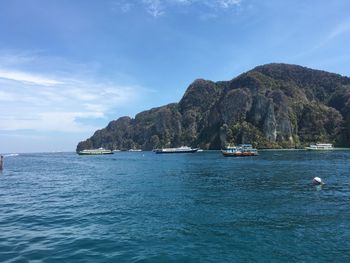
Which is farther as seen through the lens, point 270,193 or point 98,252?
point 270,193

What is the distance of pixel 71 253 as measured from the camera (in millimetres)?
22734

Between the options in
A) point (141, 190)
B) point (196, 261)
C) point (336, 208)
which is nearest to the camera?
point (196, 261)

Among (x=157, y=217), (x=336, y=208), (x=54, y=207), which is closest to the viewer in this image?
(x=157, y=217)

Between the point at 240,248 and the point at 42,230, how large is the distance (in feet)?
54.6

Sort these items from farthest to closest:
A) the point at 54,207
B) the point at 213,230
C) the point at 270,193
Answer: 1. the point at 270,193
2. the point at 54,207
3. the point at 213,230

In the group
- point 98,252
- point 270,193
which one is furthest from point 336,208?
point 98,252

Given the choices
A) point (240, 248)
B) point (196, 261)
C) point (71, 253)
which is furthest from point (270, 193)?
point (71, 253)

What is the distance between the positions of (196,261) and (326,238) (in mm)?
10973

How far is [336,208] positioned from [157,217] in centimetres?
1928

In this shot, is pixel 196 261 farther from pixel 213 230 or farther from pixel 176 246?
pixel 213 230

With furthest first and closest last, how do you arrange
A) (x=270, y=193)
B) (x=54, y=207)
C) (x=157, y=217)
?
(x=270, y=193) → (x=54, y=207) → (x=157, y=217)

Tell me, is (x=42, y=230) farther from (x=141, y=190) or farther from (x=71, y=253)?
(x=141, y=190)

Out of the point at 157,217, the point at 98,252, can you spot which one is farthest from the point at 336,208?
the point at 98,252

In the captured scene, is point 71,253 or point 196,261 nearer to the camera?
point 196,261
